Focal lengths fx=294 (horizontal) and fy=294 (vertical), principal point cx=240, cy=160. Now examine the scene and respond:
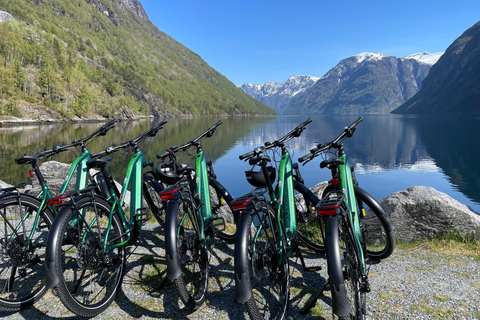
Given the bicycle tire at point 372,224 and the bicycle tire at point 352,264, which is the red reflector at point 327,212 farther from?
the bicycle tire at point 372,224

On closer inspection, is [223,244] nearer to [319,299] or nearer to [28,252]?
[319,299]

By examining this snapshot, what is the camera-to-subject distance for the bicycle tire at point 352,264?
3555mm

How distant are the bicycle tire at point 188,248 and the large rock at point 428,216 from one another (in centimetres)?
468

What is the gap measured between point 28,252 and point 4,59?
122 metres

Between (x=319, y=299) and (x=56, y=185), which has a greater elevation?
(x=56, y=185)

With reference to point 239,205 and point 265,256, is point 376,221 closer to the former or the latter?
point 265,256

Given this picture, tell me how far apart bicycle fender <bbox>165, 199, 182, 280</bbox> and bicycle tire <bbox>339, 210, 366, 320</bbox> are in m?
2.02

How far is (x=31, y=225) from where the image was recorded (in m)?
4.14

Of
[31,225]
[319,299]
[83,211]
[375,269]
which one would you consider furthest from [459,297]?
[31,225]

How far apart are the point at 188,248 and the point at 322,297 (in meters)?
Result: 2.06

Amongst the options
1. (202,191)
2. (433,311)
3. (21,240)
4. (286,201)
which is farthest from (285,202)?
(21,240)

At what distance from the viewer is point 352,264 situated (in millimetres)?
3672

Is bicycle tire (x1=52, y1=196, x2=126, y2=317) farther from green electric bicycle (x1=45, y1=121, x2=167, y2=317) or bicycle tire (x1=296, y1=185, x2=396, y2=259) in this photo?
bicycle tire (x1=296, y1=185, x2=396, y2=259)

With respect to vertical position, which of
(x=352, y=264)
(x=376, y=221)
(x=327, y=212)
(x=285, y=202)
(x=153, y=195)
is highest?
(x=327, y=212)
